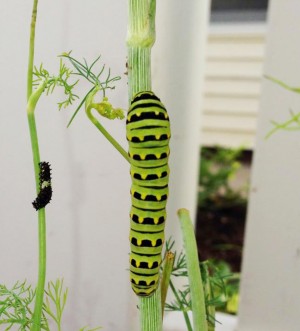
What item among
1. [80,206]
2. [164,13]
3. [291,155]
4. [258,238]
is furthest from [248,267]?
[164,13]

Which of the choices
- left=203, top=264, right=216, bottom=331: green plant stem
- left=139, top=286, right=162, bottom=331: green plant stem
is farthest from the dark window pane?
left=139, top=286, right=162, bottom=331: green plant stem

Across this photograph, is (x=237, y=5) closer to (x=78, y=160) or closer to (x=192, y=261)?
(x=78, y=160)

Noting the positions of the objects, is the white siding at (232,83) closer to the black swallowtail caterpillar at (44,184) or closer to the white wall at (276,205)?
the white wall at (276,205)

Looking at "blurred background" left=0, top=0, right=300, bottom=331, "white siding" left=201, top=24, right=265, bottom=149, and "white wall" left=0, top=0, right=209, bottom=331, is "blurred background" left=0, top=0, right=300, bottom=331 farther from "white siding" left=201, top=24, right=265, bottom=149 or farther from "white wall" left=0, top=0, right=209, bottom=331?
"white siding" left=201, top=24, right=265, bottom=149

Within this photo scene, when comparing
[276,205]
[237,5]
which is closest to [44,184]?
Result: [276,205]

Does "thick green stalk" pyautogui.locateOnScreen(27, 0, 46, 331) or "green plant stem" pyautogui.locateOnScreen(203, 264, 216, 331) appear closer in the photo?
"thick green stalk" pyautogui.locateOnScreen(27, 0, 46, 331)

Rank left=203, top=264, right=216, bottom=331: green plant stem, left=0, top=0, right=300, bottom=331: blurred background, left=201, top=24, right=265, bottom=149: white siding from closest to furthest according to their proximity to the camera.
Result: left=203, top=264, right=216, bottom=331: green plant stem
left=0, top=0, right=300, bottom=331: blurred background
left=201, top=24, right=265, bottom=149: white siding

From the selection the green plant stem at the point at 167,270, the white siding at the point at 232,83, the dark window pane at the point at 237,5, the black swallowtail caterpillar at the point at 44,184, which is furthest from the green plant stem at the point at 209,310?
the dark window pane at the point at 237,5

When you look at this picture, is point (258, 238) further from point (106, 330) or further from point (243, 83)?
point (243, 83)
